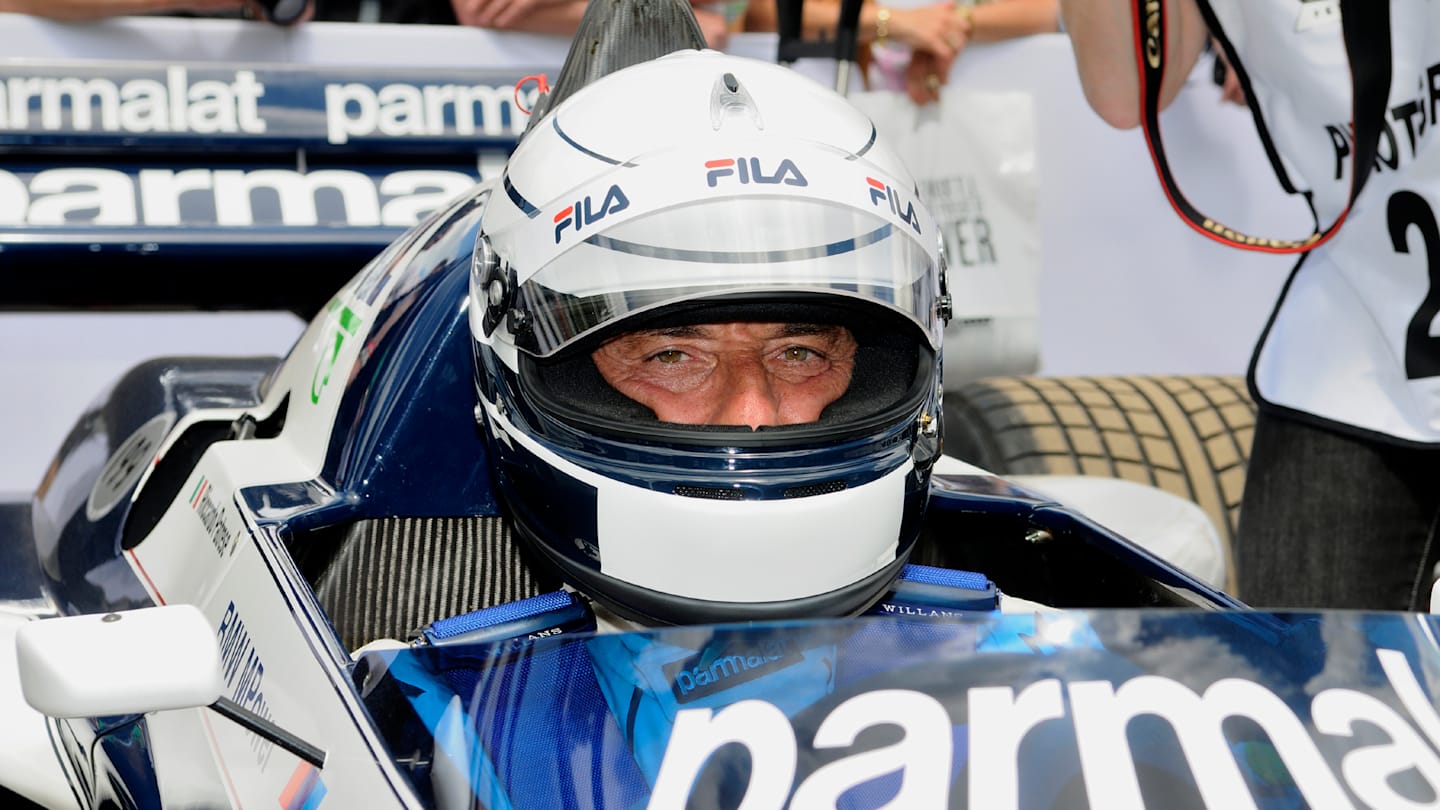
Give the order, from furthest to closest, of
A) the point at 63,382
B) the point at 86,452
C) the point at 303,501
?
the point at 63,382, the point at 86,452, the point at 303,501

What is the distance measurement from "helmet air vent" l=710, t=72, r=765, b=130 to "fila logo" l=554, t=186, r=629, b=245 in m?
0.13

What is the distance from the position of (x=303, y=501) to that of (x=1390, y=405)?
1317 millimetres

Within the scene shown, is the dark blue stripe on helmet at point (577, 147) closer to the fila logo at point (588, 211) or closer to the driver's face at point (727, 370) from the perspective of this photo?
the fila logo at point (588, 211)

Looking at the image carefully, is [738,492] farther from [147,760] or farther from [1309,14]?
[1309,14]

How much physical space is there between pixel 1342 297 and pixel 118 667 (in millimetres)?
1575

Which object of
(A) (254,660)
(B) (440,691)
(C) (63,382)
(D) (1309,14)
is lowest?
(C) (63,382)

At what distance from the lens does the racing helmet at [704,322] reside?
53.7 inches

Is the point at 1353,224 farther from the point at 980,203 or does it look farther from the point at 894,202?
the point at 980,203

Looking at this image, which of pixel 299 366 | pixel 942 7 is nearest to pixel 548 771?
pixel 299 366

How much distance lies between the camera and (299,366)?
6.80ft

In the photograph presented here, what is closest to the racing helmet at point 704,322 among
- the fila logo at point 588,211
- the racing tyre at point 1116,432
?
the fila logo at point 588,211

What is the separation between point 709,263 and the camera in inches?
54.4

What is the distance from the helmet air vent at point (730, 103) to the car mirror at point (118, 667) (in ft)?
2.36

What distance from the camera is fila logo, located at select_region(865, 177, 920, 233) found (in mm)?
1487
